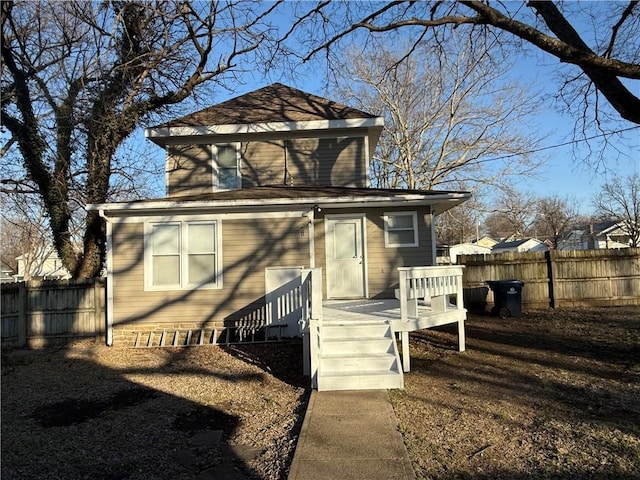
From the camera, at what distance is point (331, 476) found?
11.1 ft

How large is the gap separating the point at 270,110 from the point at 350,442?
10656mm

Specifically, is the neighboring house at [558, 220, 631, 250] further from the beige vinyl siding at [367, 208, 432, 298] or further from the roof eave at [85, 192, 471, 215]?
the roof eave at [85, 192, 471, 215]

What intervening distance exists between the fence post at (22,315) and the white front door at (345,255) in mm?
7176

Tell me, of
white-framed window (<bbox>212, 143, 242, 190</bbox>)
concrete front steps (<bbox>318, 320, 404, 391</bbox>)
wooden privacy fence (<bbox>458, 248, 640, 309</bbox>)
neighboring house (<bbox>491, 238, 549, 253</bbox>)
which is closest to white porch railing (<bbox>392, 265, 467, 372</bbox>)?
concrete front steps (<bbox>318, 320, 404, 391</bbox>)

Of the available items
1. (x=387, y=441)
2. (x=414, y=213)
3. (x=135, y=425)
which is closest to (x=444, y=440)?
(x=387, y=441)

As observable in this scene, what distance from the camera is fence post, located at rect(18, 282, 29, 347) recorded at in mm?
10008

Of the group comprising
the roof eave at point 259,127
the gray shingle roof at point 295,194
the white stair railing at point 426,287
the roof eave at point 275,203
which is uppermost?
A: the roof eave at point 259,127

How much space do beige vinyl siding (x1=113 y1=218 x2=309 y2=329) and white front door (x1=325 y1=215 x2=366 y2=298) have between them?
4.09 ft

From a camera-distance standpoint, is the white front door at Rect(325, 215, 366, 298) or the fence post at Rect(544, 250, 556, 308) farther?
the fence post at Rect(544, 250, 556, 308)

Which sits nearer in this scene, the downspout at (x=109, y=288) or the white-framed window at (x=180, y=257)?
the downspout at (x=109, y=288)

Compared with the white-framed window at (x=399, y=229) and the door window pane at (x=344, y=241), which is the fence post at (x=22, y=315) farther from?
the white-framed window at (x=399, y=229)

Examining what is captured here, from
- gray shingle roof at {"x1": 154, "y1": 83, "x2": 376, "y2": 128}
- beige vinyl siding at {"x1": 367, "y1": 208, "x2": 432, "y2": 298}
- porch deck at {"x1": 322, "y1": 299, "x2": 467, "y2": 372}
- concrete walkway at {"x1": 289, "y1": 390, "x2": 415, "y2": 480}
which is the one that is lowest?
concrete walkway at {"x1": 289, "y1": 390, "x2": 415, "y2": 480}

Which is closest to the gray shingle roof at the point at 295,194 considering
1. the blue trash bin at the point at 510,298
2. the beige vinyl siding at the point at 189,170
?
→ the beige vinyl siding at the point at 189,170

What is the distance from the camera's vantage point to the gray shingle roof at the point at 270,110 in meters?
12.1
